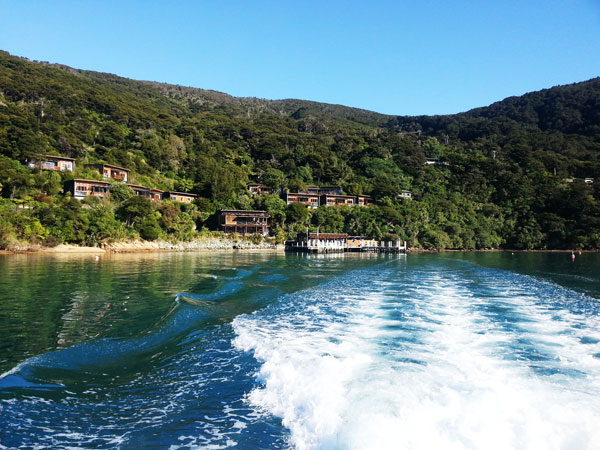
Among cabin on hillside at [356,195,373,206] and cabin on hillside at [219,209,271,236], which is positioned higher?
cabin on hillside at [356,195,373,206]

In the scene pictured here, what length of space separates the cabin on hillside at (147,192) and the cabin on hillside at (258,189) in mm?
17098

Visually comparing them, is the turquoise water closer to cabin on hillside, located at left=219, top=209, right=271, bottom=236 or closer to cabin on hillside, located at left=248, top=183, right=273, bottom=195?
cabin on hillside, located at left=219, top=209, right=271, bottom=236

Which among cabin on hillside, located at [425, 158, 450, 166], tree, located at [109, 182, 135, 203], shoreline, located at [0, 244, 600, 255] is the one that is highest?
cabin on hillside, located at [425, 158, 450, 166]

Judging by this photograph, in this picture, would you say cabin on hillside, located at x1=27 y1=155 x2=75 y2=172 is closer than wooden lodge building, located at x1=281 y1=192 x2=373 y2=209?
Yes

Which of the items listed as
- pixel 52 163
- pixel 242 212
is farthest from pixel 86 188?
pixel 242 212

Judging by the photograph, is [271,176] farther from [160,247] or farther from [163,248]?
[160,247]

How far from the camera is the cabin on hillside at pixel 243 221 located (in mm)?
56125

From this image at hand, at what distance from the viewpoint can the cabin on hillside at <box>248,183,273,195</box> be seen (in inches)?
2731

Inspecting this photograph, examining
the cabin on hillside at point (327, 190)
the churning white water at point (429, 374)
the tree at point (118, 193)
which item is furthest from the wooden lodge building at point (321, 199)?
the churning white water at point (429, 374)

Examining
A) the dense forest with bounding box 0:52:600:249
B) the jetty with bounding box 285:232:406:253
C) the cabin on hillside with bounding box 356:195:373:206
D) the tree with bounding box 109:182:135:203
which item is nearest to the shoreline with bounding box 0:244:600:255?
the dense forest with bounding box 0:52:600:249

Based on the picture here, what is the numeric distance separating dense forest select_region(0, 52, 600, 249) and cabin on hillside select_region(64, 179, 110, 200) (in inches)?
46.5

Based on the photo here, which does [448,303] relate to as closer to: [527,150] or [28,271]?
[28,271]

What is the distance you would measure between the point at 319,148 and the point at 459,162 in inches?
1324

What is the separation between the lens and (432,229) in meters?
62.4
